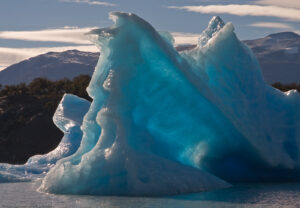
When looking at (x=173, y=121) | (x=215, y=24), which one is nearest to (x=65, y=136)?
(x=215, y=24)

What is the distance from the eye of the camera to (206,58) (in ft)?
45.5

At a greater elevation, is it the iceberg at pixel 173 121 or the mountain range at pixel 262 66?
the iceberg at pixel 173 121

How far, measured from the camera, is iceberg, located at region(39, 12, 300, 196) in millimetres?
11289

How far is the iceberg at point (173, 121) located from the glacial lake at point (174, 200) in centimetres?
48

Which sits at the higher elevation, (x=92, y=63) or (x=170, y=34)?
(x=170, y=34)

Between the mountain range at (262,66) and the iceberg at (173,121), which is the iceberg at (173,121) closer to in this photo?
the iceberg at (173,121)

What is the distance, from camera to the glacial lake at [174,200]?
977cm

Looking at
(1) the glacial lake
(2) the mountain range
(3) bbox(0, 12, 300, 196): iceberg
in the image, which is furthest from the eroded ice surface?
(2) the mountain range

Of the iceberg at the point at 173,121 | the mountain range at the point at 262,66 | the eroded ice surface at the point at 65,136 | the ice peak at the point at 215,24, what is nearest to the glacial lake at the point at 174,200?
the iceberg at the point at 173,121

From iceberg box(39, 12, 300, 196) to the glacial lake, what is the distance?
1.57 feet

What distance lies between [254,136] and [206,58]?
205 centimetres

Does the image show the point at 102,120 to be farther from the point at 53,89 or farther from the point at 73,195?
the point at 53,89

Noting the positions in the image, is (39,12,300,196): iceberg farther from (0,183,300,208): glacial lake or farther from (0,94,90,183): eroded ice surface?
(0,94,90,183): eroded ice surface

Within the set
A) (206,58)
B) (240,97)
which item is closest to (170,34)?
(206,58)
